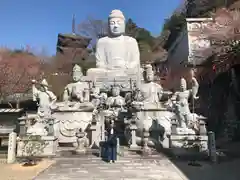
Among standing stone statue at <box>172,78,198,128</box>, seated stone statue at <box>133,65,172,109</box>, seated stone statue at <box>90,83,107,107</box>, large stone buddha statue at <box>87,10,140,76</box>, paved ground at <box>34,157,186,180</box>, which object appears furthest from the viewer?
large stone buddha statue at <box>87,10,140,76</box>

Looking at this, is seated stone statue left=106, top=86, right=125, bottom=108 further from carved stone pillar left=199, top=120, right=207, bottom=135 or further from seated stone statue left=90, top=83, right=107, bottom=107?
carved stone pillar left=199, top=120, right=207, bottom=135

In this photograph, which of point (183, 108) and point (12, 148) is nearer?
point (12, 148)

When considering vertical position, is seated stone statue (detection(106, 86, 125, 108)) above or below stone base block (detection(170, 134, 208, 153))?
above

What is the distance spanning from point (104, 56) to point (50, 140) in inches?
316

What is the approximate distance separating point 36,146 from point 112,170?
2664 millimetres

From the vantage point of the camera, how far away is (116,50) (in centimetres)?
1638

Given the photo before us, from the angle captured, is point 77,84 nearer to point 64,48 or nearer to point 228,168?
point 228,168

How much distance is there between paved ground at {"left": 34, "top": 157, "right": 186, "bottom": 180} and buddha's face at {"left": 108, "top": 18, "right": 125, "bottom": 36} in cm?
945

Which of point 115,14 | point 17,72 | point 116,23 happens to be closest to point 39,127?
point 116,23

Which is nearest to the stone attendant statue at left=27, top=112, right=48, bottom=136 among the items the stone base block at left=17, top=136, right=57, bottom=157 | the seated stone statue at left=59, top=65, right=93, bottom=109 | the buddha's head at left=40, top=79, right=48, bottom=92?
the stone base block at left=17, top=136, right=57, bottom=157

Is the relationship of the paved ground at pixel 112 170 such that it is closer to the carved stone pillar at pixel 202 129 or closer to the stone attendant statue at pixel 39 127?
the stone attendant statue at pixel 39 127

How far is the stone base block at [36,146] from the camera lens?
8781 mm

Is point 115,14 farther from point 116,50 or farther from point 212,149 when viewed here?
point 212,149

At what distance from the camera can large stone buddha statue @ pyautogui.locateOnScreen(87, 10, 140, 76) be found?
16.0m
